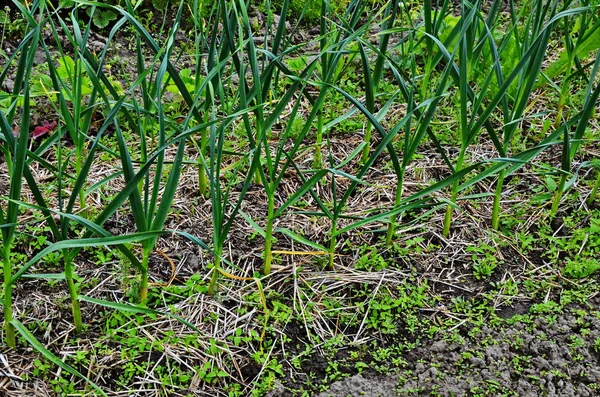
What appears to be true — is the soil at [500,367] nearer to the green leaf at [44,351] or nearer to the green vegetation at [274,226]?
the green vegetation at [274,226]

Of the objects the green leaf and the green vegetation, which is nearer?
the green leaf

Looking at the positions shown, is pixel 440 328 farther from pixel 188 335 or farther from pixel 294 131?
pixel 294 131

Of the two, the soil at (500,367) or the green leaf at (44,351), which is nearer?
the green leaf at (44,351)

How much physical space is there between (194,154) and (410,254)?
0.93 m

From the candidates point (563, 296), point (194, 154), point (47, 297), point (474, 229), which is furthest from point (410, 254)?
point (47, 297)

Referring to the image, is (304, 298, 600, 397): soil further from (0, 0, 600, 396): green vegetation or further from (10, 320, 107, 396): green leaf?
(10, 320, 107, 396): green leaf

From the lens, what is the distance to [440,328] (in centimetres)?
195

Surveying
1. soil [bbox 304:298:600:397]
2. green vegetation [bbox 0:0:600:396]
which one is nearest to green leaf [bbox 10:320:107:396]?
green vegetation [bbox 0:0:600:396]

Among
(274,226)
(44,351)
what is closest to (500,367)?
(274,226)

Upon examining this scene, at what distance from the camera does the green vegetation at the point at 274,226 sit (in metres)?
1.71

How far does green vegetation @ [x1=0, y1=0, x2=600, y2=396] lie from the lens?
1.71m

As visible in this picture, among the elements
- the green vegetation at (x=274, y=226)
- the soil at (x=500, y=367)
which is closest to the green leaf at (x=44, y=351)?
the green vegetation at (x=274, y=226)

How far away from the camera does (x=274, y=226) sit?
2.26m

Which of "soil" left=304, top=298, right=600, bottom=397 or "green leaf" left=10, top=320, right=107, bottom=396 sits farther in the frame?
"soil" left=304, top=298, right=600, bottom=397
